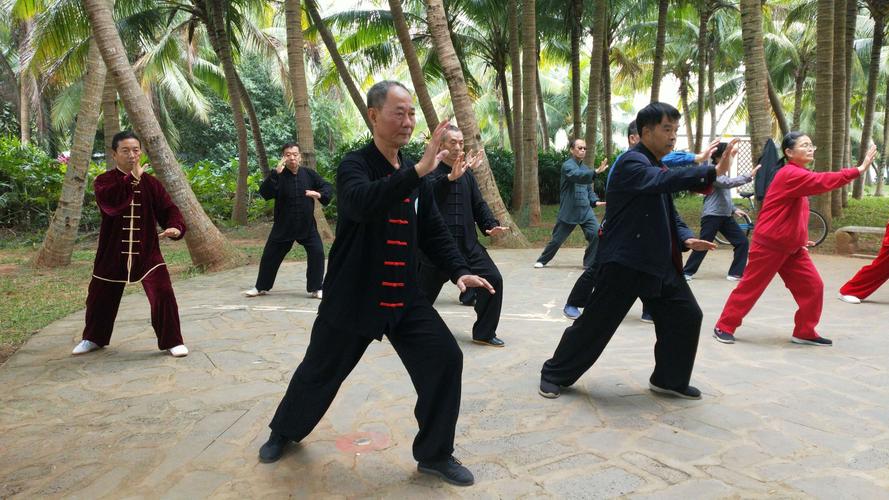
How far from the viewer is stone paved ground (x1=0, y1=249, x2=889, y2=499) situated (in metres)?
3.13

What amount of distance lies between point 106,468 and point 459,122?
8702mm

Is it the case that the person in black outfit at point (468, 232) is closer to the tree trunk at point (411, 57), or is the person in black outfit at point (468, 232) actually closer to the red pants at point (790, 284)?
the red pants at point (790, 284)

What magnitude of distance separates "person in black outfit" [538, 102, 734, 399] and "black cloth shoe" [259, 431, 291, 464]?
1791mm

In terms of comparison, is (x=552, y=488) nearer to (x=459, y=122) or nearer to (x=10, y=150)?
(x=459, y=122)

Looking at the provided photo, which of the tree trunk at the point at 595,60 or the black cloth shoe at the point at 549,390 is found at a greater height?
the tree trunk at the point at 595,60

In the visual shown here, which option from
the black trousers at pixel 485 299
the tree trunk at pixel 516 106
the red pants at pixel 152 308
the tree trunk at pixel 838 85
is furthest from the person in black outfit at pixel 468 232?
the tree trunk at pixel 838 85

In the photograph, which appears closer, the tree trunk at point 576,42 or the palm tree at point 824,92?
the palm tree at point 824,92

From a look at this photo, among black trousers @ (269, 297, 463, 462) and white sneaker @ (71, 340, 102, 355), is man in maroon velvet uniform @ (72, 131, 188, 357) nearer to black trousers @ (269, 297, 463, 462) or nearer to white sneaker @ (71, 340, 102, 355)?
white sneaker @ (71, 340, 102, 355)

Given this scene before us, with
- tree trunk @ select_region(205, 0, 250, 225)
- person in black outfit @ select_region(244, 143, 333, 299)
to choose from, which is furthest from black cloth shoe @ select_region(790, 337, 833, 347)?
tree trunk @ select_region(205, 0, 250, 225)

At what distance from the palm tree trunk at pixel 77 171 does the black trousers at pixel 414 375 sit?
901 centimetres

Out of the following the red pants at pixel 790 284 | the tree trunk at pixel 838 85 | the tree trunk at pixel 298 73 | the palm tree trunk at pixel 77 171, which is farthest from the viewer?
the tree trunk at pixel 838 85

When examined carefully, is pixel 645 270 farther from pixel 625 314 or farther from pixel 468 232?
pixel 468 232

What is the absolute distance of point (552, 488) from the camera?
120 inches

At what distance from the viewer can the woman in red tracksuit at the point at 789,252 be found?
212 inches
